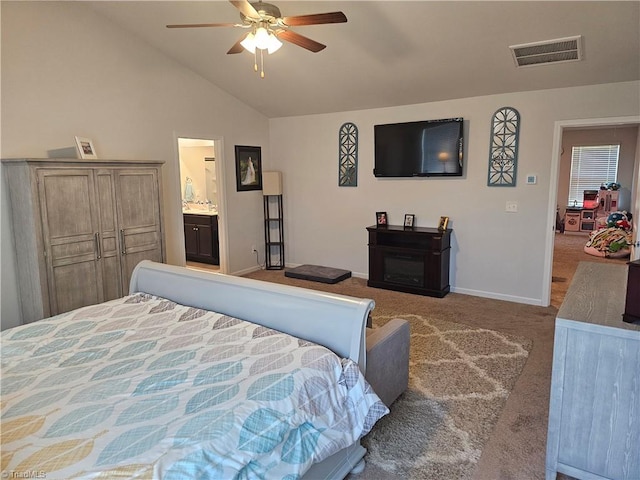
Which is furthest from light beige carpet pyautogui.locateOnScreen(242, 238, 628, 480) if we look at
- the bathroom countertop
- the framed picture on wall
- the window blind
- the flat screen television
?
the window blind

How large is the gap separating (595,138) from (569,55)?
23.2 feet

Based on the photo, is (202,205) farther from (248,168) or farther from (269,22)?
(269,22)

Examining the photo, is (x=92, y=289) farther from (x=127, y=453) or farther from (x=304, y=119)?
(x=304, y=119)

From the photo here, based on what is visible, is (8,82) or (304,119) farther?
(304,119)

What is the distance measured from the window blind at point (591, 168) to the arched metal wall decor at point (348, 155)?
273 inches

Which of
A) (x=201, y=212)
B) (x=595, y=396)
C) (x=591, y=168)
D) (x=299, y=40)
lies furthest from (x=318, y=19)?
(x=591, y=168)

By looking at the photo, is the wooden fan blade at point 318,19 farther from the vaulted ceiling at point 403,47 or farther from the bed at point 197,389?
the bed at point 197,389

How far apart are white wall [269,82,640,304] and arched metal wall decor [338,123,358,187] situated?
0.26 ft

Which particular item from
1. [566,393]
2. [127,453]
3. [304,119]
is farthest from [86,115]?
[566,393]

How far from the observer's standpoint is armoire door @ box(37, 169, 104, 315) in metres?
3.48

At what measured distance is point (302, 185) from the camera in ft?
21.0

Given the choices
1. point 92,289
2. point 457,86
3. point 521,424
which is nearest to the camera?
point 521,424

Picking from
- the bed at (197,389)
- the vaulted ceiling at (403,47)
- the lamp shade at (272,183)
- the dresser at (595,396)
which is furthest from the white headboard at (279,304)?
the lamp shade at (272,183)

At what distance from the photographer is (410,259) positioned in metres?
5.21
